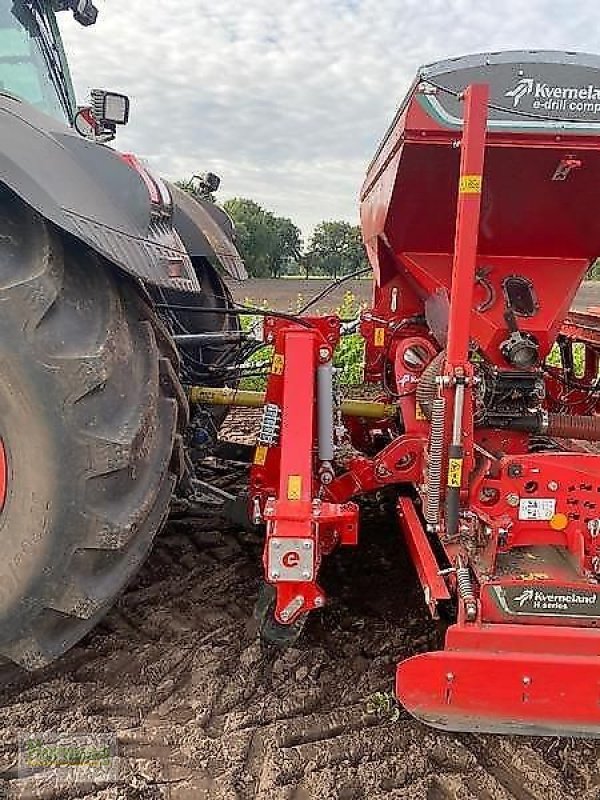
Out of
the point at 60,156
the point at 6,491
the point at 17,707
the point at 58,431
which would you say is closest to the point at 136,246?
the point at 60,156

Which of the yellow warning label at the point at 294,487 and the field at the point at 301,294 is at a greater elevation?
the field at the point at 301,294

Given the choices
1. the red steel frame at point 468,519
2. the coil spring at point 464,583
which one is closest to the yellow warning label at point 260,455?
the red steel frame at point 468,519

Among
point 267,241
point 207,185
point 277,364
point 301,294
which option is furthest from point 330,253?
point 277,364

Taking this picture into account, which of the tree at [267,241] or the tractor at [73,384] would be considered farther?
the tree at [267,241]

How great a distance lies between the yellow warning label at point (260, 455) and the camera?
9.80ft

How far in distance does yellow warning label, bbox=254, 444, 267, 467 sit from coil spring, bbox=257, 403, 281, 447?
44 mm

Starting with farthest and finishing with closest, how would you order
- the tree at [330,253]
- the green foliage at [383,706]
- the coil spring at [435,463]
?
the tree at [330,253]
the coil spring at [435,463]
the green foliage at [383,706]

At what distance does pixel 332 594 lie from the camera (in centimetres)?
334

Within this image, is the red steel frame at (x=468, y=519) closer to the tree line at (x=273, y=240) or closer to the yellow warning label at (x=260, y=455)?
the yellow warning label at (x=260, y=455)

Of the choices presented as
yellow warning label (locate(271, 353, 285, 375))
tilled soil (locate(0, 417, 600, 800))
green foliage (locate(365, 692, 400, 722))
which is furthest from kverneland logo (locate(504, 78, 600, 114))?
green foliage (locate(365, 692, 400, 722))

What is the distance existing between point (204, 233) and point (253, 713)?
2243mm

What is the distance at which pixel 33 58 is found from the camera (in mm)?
3480

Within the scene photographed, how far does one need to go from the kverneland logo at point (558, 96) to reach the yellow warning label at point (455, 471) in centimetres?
120

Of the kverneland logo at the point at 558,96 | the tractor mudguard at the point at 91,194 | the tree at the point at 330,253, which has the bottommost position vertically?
the tractor mudguard at the point at 91,194
